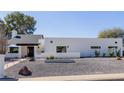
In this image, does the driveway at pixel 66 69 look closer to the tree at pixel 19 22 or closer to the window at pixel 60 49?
the window at pixel 60 49

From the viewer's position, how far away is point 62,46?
34.8 m

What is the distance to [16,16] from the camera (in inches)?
1906

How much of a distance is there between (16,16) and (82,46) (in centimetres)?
1758

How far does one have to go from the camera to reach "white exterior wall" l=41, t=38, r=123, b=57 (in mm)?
34500

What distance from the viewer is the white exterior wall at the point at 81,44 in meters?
34.5

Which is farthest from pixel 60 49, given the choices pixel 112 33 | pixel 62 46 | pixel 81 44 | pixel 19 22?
pixel 112 33

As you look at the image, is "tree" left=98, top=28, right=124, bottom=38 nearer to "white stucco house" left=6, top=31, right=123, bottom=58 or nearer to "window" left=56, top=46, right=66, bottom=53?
"white stucco house" left=6, top=31, right=123, bottom=58

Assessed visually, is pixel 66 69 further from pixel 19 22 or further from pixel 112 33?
pixel 112 33

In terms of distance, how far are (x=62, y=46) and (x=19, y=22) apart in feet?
54.2

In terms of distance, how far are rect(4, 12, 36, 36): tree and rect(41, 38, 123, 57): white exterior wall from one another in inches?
592

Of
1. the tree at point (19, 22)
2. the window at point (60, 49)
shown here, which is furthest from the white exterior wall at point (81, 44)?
the tree at point (19, 22)

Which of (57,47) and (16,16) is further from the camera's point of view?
(16,16)

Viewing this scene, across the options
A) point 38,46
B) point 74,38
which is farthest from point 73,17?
point 38,46
